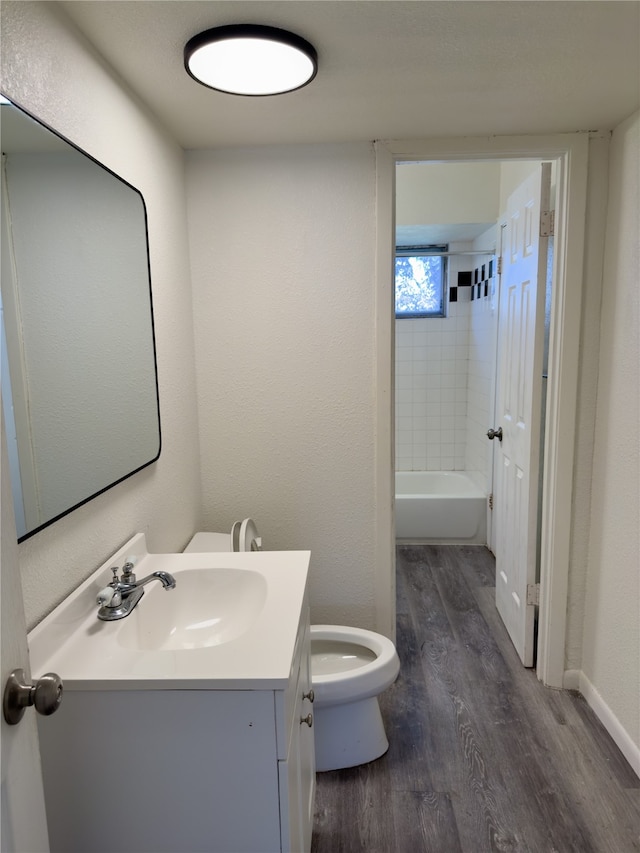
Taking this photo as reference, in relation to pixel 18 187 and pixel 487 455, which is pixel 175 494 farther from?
pixel 487 455

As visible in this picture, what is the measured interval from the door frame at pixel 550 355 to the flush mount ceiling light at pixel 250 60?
0.69m

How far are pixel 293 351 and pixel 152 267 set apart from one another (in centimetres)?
64

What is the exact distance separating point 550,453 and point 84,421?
1712mm

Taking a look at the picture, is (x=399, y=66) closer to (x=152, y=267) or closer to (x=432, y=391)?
(x=152, y=267)

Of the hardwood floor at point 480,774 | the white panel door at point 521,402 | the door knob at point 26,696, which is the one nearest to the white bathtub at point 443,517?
the white panel door at point 521,402

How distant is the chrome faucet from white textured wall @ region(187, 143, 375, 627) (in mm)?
959

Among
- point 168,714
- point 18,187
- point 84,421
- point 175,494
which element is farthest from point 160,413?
point 168,714

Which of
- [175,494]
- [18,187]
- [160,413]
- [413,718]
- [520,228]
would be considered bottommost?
[413,718]

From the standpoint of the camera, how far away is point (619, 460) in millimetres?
1915

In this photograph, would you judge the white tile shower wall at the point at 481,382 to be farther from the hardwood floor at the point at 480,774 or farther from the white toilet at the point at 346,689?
the white toilet at the point at 346,689

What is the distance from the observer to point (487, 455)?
3895 mm

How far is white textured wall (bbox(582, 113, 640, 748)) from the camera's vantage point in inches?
71.4

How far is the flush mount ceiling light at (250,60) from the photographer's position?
128 centimetres

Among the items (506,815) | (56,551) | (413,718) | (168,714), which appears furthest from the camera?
(413,718)
